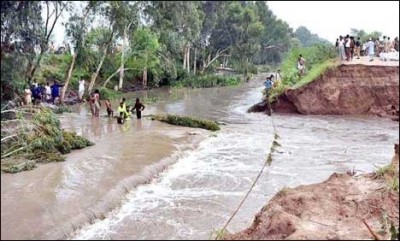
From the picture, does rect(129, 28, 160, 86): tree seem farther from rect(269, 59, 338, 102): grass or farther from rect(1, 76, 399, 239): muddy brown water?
rect(1, 76, 399, 239): muddy brown water

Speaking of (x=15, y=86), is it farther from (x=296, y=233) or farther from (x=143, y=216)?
(x=296, y=233)

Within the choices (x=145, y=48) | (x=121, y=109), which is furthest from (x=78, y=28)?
(x=145, y=48)

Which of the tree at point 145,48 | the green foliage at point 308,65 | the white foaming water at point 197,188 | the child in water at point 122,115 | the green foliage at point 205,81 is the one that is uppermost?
the tree at point 145,48

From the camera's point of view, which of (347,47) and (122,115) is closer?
(122,115)

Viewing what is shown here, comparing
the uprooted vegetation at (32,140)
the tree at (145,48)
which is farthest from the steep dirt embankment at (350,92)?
the uprooted vegetation at (32,140)

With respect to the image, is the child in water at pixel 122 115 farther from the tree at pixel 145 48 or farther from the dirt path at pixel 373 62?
the tree at pixel 145 48

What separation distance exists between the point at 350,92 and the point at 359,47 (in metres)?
4.30

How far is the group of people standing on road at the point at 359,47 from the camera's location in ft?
85.0

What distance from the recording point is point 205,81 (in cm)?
4662

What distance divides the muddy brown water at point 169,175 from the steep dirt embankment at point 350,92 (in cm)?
197

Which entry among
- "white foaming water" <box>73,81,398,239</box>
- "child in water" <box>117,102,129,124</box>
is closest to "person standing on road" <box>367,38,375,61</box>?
"white foaming water" <box>73,81,398,239</box>

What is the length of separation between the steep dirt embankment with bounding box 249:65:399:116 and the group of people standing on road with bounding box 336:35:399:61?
1314 mm

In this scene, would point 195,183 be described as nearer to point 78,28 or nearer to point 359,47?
point 78,28

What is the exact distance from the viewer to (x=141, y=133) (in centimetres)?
1839
